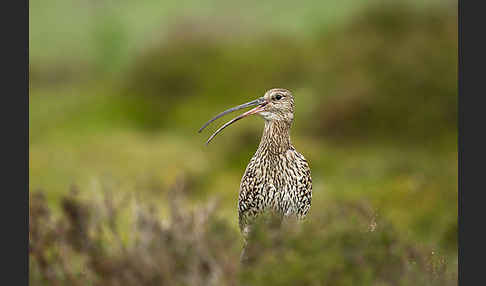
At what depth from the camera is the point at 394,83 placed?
17047 millimetres

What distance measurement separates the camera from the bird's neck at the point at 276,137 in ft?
20.0

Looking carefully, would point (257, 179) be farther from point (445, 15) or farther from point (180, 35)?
point (180, 35)

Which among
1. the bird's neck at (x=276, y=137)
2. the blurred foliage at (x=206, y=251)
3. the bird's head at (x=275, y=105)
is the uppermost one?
the bird's head at (x=275, y=105)

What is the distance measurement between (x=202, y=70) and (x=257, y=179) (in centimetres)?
1563

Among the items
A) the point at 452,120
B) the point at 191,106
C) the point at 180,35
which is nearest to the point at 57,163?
the point at 191,106

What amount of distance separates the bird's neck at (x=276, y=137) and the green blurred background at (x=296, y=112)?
5.85 metres

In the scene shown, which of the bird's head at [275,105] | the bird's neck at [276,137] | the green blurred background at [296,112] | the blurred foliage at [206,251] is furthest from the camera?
the green blurred background at [296,112]

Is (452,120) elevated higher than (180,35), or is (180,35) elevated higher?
(180,35)

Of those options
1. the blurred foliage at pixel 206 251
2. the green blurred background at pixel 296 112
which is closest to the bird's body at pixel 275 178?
the blurred foliage at pixel 206 251

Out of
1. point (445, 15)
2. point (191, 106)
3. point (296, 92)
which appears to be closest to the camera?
point (445, 15)

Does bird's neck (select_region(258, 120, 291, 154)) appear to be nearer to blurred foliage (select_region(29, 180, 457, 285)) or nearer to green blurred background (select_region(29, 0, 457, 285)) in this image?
blurred foliage (select_region(29, 180, 457, 285))

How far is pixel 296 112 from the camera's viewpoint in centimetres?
2000

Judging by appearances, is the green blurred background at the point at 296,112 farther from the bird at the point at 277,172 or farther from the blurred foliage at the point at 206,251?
the blurred foliage at the point at 206,251

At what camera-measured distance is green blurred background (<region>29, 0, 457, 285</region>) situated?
1537cm
